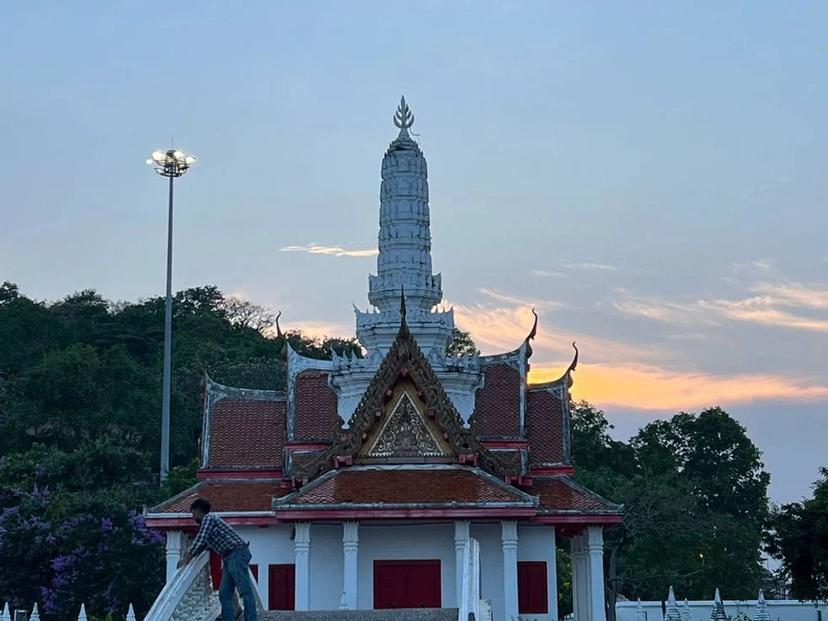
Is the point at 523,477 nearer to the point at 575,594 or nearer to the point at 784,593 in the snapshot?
the point at 575,594

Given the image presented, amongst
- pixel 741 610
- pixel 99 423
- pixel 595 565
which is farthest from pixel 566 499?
pixel 99 423

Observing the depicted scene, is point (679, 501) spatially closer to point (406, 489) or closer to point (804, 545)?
point (804, 545)

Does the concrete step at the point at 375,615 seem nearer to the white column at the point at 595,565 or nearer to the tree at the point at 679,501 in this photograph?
the white column at the point at 595,565

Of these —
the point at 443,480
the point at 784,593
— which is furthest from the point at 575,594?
the point at 784,593

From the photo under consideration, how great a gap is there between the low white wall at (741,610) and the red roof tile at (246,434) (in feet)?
43.3

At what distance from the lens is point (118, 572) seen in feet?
106

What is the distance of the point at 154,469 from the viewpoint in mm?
52719

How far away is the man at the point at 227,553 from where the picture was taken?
11766 millimetres

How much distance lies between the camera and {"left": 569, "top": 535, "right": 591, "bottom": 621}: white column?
2380 cm

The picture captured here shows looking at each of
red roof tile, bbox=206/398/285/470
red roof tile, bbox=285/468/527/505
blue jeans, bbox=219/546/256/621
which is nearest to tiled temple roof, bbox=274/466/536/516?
red roof tile, bbox=285/468/527/505

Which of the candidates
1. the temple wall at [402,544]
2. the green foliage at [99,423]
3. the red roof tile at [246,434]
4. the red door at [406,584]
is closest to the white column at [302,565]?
the temple wall at [402,544]

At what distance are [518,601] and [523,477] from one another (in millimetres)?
2302

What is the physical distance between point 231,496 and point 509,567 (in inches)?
226

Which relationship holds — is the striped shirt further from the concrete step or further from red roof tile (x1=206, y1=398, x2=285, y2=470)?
red roof tile (x1=206, y1=398, x2=285, y2=470)
